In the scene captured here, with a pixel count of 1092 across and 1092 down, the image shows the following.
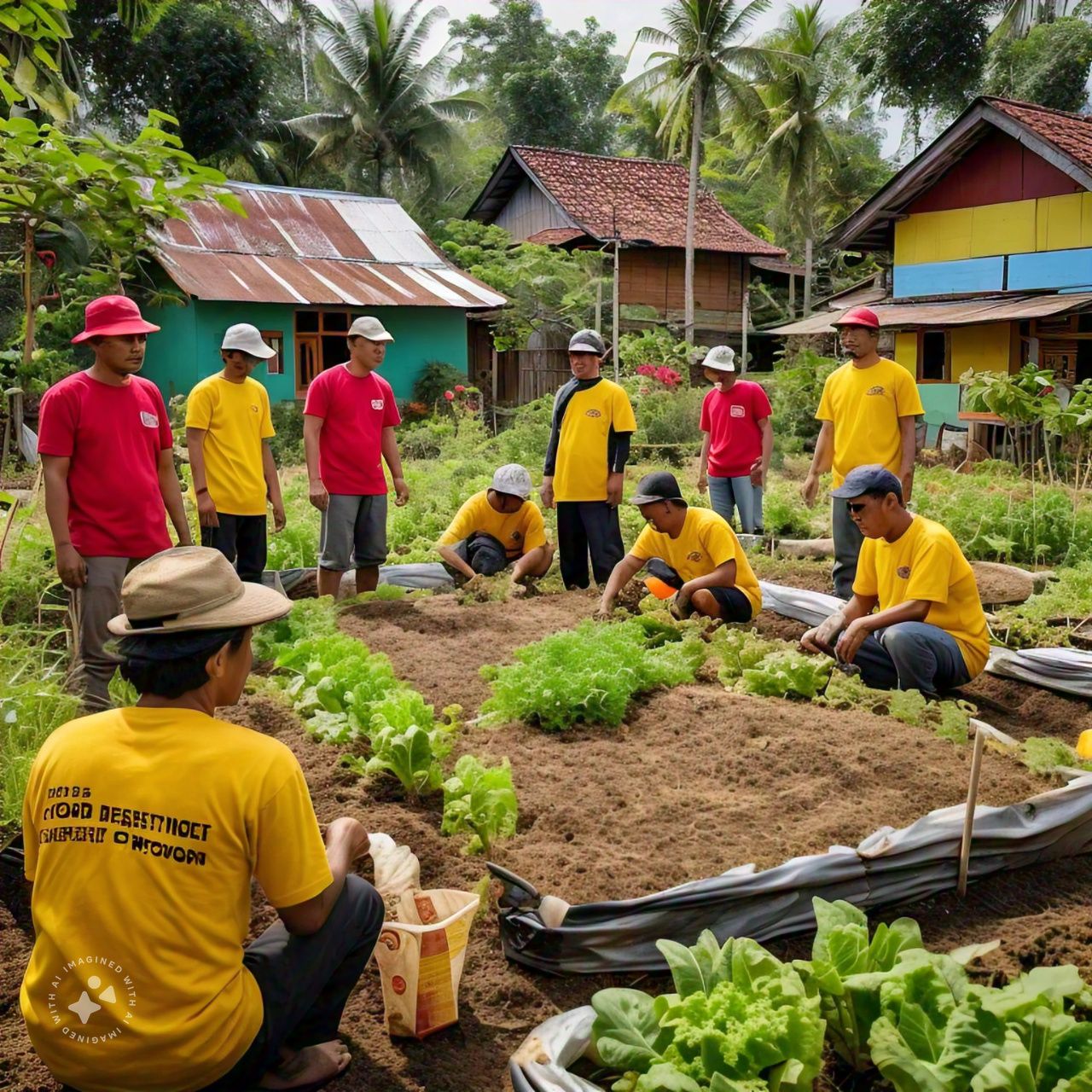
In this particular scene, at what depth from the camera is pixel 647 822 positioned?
13.6 ft

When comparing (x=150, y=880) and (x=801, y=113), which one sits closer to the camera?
(x=150, y=880)

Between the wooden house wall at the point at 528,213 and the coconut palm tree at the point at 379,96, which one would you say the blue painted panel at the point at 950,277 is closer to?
the wooden house wall at the point at 528,213

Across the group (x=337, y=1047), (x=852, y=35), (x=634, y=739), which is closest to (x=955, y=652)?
(x=634, y=739)

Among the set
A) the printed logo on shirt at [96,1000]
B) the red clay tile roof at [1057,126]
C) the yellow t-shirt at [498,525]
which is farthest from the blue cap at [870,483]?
the red clay tile roof at [1057,126]

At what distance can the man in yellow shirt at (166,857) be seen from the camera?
225 cm

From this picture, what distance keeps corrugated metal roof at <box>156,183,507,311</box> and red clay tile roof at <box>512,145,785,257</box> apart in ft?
15.9

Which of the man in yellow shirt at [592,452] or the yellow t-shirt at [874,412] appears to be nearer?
the yellow t-shirt at [874,412]

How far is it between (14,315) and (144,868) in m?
14.2

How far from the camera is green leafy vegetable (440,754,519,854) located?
399cm

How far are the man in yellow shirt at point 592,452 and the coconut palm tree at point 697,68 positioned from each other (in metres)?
18.7

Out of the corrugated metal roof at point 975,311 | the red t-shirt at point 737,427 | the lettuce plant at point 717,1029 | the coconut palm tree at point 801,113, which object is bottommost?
the lettuce plant at point 717,1029

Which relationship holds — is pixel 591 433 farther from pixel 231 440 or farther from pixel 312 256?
pixel 312 256

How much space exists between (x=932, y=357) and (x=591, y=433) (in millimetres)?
15319

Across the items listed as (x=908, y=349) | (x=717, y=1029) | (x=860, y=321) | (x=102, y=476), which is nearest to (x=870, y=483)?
(x=860, y=321)
